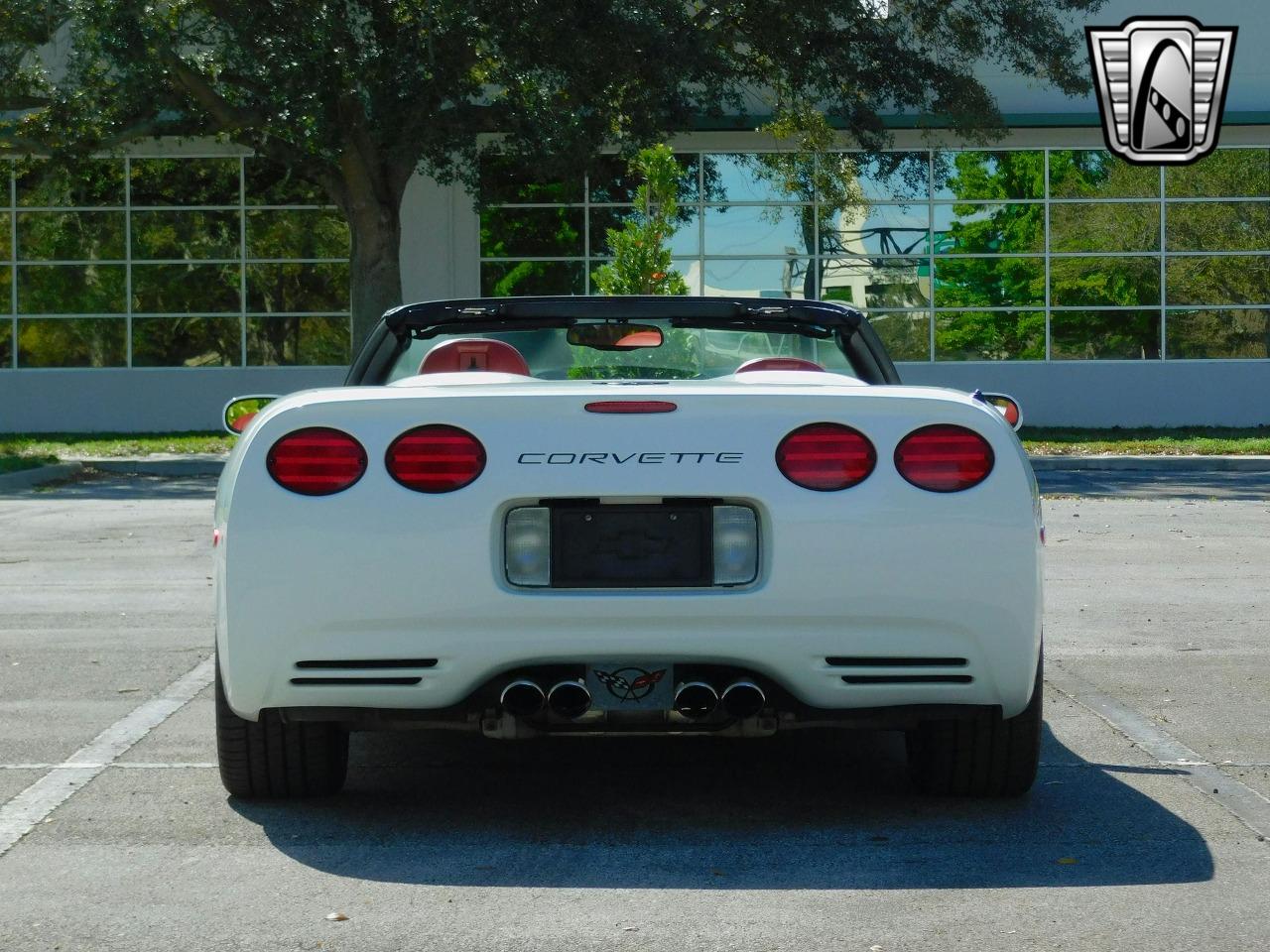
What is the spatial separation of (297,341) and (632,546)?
2355cm

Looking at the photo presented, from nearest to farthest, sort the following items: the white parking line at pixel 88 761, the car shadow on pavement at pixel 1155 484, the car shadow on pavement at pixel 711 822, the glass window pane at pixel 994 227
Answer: the car shadow on pavement at pixel 711 822 < the white parking line at pixel 88 761 < the car shadow on pavement at pixel 1155 484 < the glass window pane at pixel 994 227

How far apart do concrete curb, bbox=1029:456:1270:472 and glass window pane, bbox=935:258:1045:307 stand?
6.86 m

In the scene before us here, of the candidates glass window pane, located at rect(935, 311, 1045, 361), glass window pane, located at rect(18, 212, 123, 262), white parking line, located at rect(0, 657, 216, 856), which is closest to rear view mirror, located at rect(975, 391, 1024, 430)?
white parking line, located at rect(0, 657, 216, 856)

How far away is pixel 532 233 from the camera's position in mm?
27047

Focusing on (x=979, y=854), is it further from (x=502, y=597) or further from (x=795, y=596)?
(x=502, y=597)

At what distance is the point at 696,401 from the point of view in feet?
14.4

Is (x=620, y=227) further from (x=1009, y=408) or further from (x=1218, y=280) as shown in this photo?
(x=1009, y=408)

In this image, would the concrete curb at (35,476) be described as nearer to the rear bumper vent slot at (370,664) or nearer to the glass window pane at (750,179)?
the glass window pane at (750,179)

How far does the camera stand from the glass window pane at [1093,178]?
88.9ft

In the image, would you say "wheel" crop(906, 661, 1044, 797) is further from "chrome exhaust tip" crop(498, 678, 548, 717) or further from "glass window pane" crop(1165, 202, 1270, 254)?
"glass window pane" crop(1165, 202, 1270, 254)

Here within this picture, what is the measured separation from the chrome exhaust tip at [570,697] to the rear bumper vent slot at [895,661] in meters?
0.58

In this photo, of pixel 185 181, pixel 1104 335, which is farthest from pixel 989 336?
pixel 185 181

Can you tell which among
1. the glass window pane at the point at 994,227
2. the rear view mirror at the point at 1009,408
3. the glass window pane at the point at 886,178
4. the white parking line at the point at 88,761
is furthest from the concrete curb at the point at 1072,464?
the rear view mirror at the point at 1009,408

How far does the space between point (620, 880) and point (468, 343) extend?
1976mm
